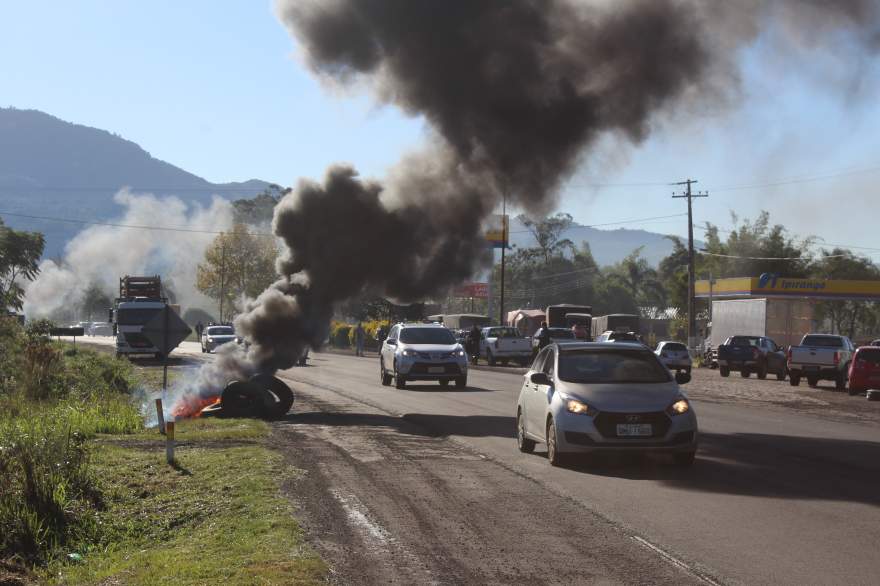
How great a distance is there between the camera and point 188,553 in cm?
834

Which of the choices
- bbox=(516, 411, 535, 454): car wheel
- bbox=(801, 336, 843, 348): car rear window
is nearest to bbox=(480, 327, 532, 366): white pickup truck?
bbox=(801, 336, 843, 348): car rear window

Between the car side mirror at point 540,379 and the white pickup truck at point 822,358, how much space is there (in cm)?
2343

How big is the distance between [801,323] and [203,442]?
143 feet

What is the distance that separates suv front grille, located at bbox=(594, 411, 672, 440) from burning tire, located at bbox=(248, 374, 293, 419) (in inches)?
392

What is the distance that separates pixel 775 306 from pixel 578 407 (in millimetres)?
42180

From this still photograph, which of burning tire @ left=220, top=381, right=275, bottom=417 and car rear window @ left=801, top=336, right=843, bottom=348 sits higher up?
car rear window @ left=801, top=336, right=843, bottom=348

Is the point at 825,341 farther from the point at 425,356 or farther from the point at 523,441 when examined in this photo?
the point at 523,441

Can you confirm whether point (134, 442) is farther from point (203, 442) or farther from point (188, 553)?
point (188, 553)

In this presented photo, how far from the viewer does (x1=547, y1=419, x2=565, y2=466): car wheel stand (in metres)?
13.0

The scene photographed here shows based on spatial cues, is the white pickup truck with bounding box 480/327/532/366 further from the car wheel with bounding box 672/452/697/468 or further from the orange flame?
the car wheel with bounding box 672/452/697/468

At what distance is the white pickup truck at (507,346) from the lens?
51906mm

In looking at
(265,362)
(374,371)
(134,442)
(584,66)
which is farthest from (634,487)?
(374,371)

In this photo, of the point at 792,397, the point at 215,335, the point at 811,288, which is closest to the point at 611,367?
the point at 792,397

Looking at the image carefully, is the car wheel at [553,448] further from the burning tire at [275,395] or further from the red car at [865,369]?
the red car at [865,369]
